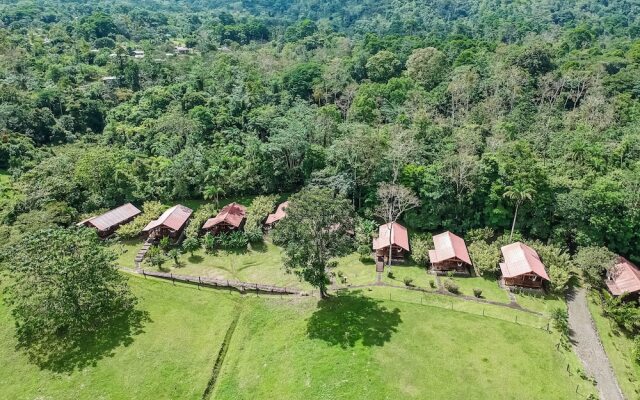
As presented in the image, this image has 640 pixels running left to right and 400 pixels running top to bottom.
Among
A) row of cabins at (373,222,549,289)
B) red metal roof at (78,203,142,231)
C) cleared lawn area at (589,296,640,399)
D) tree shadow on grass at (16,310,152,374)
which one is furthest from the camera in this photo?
red metal roof at (78,203,142,231)

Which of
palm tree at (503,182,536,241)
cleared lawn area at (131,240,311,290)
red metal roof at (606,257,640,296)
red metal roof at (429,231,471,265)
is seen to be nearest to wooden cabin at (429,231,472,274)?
red metal roof at (429,231,471,265)

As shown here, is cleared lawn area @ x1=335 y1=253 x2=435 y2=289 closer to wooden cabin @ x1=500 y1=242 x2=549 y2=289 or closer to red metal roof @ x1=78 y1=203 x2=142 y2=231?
wooden cabin @ x1=500 y1=242 x2=549 y2=289

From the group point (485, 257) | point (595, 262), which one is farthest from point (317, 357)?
point (595, 262)

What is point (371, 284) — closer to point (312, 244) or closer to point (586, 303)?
point (312, 244)

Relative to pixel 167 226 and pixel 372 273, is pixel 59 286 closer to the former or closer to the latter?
pixel 167 226

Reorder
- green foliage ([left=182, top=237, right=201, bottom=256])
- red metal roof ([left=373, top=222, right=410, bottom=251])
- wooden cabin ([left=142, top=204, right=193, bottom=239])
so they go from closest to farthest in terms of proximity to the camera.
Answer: red metal roof ([left=373, top=222, right=410, bottom=251])
green foliage ([left=182, top=237, right=201, bottom=256])
wooden cabin ([left=142, top=204, right=193, bottom=239])

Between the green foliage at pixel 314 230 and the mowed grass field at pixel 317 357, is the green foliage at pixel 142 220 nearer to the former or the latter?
the mowed grass field at pixel 317 357

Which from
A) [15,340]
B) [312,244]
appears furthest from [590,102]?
[15,340]

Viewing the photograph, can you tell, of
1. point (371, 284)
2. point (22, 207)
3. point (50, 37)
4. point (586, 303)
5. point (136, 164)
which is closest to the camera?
point (586, 303)
